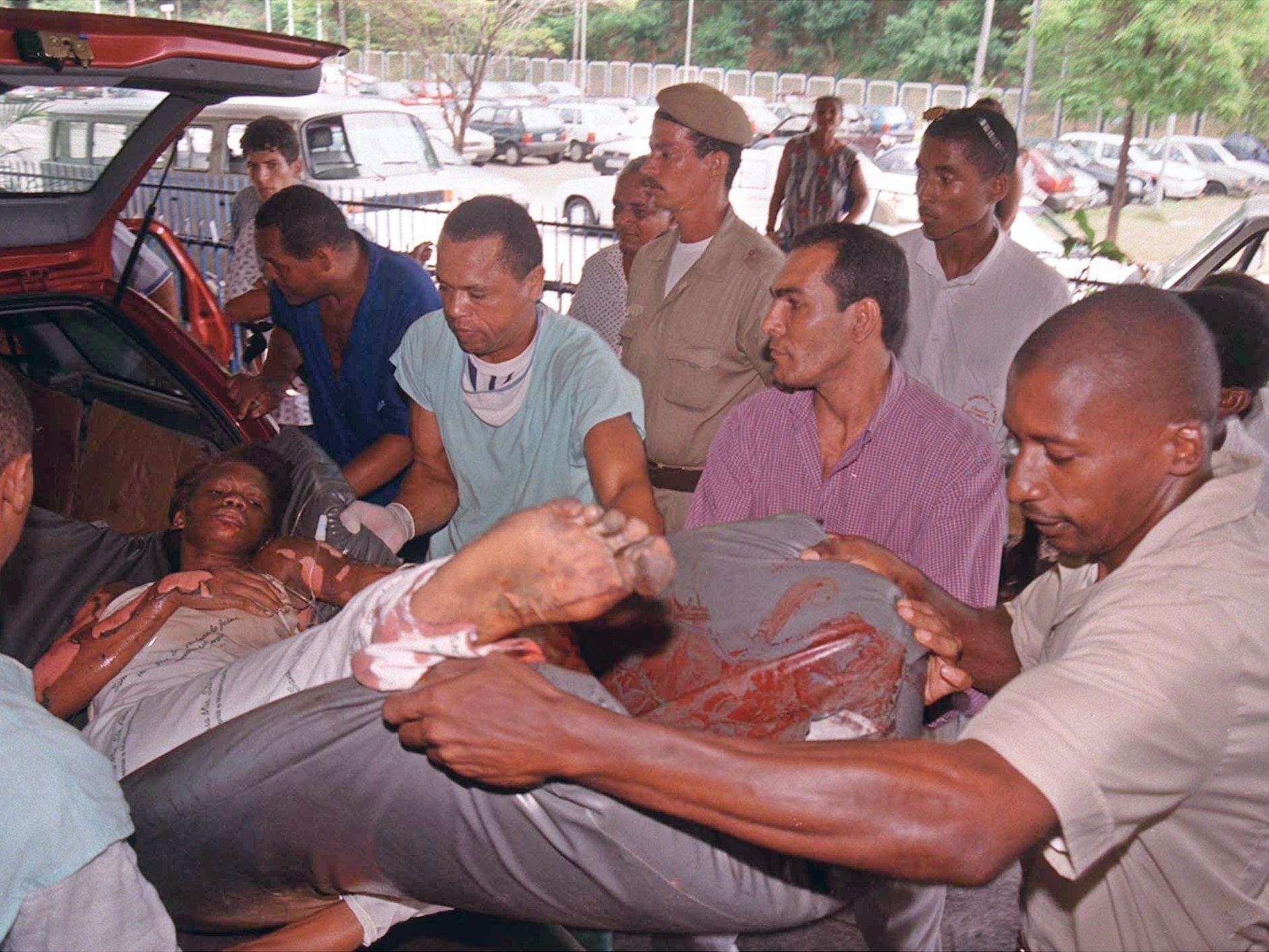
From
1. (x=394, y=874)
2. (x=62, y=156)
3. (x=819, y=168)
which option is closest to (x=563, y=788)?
(x=394, y=874)

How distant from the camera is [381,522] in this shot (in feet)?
10.3

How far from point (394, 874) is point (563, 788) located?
376 millimetres

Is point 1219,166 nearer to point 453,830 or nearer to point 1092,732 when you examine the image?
point 1092,732

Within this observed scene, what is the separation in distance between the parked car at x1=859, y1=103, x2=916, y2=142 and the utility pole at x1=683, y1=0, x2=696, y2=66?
8168 millimetres

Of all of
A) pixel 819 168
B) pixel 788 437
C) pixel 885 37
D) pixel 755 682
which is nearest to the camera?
pixel 755 682

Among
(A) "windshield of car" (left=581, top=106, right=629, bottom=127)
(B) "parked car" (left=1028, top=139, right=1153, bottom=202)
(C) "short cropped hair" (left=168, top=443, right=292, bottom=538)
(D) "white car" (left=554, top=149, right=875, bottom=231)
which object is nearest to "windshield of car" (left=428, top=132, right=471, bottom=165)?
(D) "white car" (left=554, top=149, right=875, bottom=231)

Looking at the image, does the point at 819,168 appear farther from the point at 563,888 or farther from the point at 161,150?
the point at 563,888

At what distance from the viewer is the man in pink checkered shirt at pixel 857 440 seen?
257 centimetres

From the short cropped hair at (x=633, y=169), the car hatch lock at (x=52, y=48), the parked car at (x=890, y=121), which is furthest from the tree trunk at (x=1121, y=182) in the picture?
the car hatch lock at (x=52, y=48)

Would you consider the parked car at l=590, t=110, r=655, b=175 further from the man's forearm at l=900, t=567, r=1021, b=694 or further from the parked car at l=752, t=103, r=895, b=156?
the man's forearm at l=900, t=567, r=1021, b=694

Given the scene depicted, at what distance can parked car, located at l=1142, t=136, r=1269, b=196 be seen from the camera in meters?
19.0

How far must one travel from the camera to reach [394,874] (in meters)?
1.78

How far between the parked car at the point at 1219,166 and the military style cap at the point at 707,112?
17.2 meters

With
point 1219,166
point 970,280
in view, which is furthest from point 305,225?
point 1219,166
